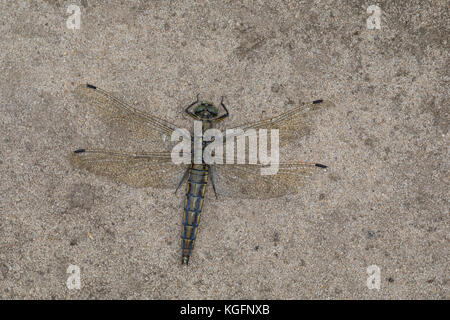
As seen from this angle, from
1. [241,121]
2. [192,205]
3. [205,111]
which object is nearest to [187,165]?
[192,205]

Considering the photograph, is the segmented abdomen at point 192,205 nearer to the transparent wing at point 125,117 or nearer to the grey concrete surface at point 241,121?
the grey concrete surface at point 241,121

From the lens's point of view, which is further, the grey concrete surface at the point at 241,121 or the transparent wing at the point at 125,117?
the grey concrete surface at the point at 241,121

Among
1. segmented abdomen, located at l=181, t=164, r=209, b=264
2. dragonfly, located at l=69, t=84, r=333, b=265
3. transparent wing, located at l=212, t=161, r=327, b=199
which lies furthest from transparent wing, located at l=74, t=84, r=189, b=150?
transparent wing, located at l=212, t=161, r=327, b=199

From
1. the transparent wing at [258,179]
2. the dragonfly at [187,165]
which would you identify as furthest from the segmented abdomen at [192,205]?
the transparent wing at [258,179]

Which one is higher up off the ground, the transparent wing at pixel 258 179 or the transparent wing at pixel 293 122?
the transparent wing at pixel 293 122

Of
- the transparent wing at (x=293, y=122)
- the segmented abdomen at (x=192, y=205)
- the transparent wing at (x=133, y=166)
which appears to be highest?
the transparent wing at (x=293, y=122)

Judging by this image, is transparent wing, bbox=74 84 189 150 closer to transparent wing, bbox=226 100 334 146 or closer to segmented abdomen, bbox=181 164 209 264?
segmented abdomen, bbox=181 164 209 264
